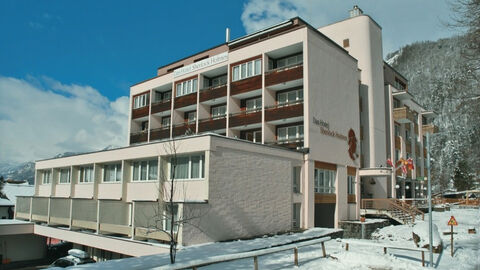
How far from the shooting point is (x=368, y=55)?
1463 inches

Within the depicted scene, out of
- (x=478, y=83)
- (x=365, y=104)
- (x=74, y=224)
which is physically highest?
(x=365, y=104)

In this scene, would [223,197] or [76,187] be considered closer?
[223,197]

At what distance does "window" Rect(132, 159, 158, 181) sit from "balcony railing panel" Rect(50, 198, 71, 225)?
20.4ft

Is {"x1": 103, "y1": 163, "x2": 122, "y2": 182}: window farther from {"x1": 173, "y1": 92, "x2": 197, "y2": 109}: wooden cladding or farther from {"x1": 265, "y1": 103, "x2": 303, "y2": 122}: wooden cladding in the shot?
{"x1": 173, "y1": 92, "x2": 197, "y2": 109}: wooden cladding

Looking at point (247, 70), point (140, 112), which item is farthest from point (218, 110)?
point (140, 112)

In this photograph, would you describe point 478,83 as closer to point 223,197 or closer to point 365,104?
point 223,197

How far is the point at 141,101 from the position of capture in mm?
44031

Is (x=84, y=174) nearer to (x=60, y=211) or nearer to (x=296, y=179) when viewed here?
(x=60, y=211)

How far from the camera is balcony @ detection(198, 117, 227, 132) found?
1298 inches

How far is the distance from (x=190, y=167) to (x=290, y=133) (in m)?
11.6

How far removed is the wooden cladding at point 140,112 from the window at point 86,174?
13374mm

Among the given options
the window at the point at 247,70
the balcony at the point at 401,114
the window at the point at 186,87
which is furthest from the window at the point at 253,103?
the balcony at the point at 401,114

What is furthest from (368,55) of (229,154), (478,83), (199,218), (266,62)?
(199,218)

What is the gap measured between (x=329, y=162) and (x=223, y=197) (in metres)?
11.6
